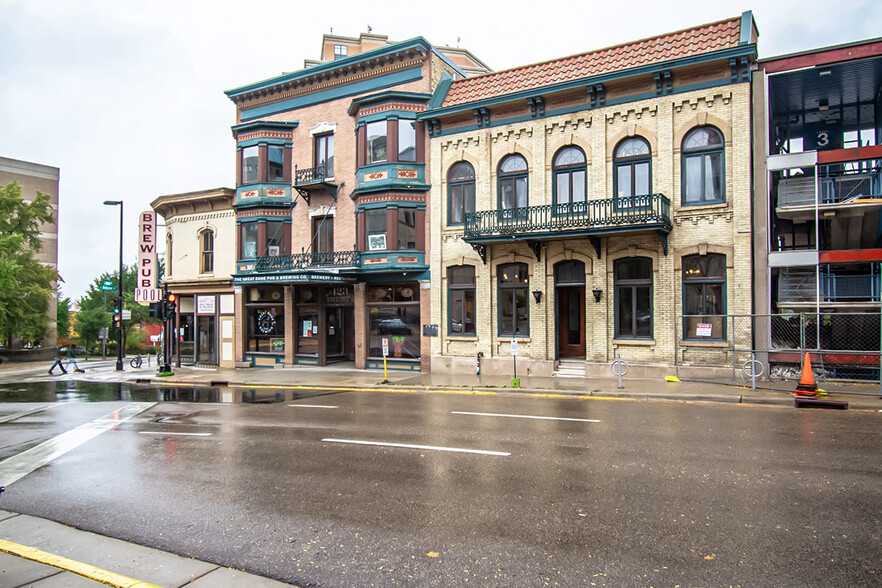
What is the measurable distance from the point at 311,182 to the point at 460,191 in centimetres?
693

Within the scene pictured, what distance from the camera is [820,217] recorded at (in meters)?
17.8

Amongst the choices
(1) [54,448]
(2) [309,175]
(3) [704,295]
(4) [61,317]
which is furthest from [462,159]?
(4) [61,317]

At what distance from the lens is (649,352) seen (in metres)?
17.8

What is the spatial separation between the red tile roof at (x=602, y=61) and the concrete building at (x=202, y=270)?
1301cm

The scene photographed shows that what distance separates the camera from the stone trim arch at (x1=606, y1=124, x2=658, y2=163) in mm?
18109

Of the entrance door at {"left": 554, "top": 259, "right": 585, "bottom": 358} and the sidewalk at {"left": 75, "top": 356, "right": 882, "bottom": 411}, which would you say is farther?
the entrance door at {"left": 554, "top": 259, "right": 585, "bottom": 358}

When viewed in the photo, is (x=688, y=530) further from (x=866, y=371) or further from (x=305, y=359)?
(x=305, y=359)

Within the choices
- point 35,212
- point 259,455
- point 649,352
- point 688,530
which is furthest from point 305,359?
point 35,212

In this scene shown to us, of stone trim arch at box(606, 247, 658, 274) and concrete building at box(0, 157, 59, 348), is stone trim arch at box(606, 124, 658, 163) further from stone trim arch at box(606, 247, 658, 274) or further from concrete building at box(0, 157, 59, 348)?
concrete building at box(0, 157, 59, 348)

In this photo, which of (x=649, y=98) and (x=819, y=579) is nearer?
(x=819, y=579)

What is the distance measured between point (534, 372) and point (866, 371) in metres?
9.46

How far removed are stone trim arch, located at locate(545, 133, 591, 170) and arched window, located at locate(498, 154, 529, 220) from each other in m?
0.96

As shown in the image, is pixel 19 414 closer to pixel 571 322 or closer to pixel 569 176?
pixel 571 322

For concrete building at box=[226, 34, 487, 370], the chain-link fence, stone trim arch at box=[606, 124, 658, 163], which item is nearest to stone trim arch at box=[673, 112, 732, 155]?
stone trim arch at box=[606, 124, 658, 163]
